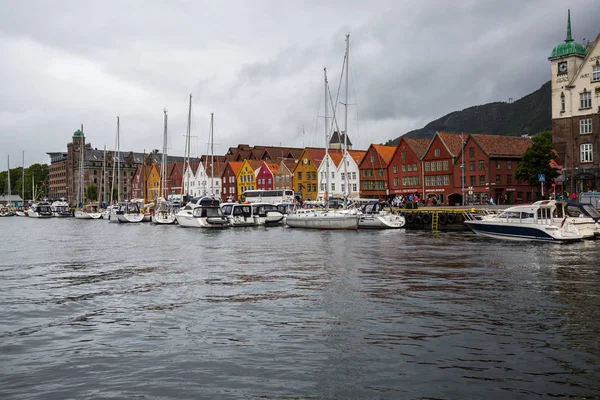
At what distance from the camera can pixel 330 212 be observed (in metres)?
61.6

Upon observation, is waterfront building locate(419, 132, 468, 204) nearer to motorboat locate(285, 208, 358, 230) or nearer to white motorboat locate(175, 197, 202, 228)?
motorboat locate(285, 208, 358, 230)

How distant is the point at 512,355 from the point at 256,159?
14108cm

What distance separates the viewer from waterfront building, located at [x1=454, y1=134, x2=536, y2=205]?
9012 centimetres

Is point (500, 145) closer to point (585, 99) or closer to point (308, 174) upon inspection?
point (585, 99)

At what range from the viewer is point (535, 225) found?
40.7 m

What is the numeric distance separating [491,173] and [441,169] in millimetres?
10054

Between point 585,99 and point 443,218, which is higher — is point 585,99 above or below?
above

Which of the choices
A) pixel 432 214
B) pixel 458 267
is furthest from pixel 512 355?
pixel 432 214

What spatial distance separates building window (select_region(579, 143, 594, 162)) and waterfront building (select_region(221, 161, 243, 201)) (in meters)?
88.8

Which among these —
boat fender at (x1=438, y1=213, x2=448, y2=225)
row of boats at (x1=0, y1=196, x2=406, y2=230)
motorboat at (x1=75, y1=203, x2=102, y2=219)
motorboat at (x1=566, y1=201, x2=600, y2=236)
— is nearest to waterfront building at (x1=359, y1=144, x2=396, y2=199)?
row of boats at (x1=0, y1=196, x2=406, y2=230)

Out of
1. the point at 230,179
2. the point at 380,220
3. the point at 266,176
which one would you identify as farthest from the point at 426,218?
the point at 230,179

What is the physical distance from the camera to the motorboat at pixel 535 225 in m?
40.1

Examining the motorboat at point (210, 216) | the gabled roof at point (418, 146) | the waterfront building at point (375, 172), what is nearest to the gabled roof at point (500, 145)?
the gabled roof at point (418, 146)

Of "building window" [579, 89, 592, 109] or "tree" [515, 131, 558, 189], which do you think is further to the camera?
"tree" [515, 131, 558, 189]
